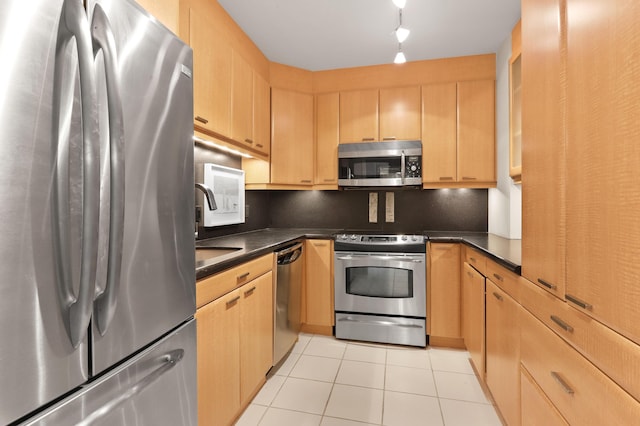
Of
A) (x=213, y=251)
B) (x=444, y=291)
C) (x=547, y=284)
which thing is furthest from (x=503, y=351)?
(x=213, y=251)

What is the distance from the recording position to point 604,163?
2.81 feet

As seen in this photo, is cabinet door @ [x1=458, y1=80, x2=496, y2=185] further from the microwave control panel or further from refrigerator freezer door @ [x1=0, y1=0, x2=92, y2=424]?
refrigerator freezer door @ [x1=0, y1=0, x2=92, y2=424]

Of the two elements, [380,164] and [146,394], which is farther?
[380,164]

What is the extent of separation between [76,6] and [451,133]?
114 inches

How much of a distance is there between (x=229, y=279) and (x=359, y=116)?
216 centimetres

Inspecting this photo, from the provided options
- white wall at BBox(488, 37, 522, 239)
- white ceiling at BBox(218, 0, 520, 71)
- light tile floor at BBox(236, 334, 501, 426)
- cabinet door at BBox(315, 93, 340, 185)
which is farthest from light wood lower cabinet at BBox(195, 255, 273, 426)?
white wall at BBox(488, 37, 522, 239)

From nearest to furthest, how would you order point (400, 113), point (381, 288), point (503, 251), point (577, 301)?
point (577, 301)
point (503, 251)
point (381, 288)
point (400, 113)

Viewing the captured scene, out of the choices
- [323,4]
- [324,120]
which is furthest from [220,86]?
[324,120]

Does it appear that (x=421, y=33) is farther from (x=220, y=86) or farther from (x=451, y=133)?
(x=220, y=86)

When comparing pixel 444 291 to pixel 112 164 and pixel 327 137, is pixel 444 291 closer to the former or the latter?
pixel 327 137

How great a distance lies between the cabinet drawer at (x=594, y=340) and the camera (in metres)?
0.77

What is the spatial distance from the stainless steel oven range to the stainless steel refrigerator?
199 centimetres

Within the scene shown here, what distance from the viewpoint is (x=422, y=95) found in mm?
2998

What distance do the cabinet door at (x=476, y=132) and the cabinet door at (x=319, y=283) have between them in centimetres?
145
